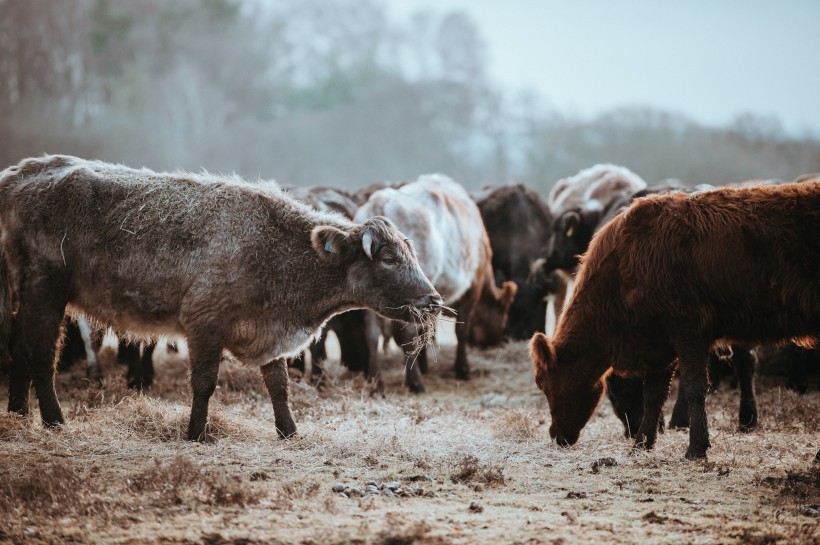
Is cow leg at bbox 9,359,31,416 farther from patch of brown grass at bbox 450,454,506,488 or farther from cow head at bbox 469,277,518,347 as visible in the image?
cow head at bbox 469,277,518,347

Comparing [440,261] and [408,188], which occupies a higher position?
[408,188]

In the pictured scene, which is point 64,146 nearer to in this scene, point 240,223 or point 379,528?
point 240,223

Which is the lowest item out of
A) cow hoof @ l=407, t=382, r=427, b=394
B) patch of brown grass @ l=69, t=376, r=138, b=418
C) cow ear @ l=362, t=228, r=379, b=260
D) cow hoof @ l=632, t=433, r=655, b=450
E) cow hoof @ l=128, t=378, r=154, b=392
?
cow hoof @ l=407, t=382, r=427, b=394

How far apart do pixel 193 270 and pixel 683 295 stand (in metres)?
3.76

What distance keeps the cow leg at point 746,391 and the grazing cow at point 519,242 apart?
5468mm

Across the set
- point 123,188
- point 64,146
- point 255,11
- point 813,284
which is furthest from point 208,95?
point 813,284

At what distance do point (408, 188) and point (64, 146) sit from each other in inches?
934

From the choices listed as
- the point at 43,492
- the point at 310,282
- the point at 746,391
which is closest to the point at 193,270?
the point at 310,282

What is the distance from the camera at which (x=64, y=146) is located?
32.0m

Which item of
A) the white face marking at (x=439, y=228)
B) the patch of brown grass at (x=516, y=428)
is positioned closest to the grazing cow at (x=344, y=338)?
the white face marking at (x=439, y=228)

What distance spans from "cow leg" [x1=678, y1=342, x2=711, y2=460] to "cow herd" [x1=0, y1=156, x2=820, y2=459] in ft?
0.04

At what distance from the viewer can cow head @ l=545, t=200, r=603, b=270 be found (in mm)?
12461

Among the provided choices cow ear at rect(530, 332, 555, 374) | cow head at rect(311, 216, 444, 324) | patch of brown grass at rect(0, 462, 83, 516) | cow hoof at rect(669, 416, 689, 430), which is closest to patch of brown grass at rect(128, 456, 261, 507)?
→ patch of brown grass at rect(0, 462, 83, 516)

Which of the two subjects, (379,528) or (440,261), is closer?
A: (379,528)
